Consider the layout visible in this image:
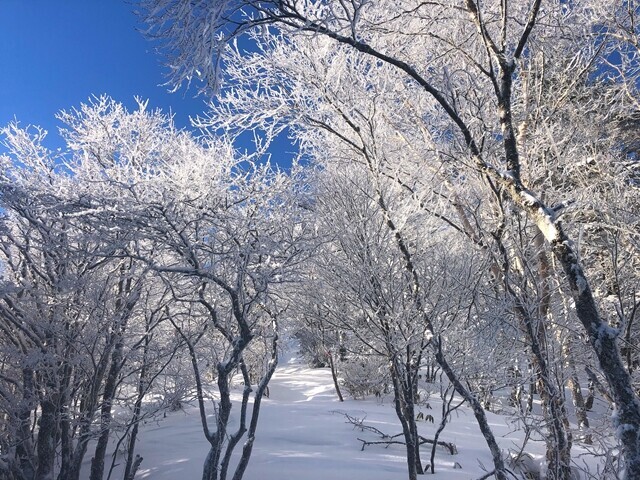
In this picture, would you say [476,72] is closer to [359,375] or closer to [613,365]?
[613,365]

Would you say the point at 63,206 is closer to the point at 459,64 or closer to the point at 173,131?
the point at 459,64

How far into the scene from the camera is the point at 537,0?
3.06 metres

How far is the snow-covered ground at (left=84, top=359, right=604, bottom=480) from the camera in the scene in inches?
323

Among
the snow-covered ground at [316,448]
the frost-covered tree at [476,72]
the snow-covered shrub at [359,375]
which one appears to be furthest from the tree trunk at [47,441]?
the snow-covered shrub at [359,375]

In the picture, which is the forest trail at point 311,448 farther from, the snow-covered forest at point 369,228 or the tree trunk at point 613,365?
the tree trunk at point 613,365

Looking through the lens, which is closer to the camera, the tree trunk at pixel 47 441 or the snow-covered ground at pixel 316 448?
the tree trunk at pixel 47 441

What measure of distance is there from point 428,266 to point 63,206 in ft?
17.6

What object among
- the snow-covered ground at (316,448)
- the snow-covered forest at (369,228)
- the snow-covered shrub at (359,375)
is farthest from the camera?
the snow-covered shrub at (359,375)

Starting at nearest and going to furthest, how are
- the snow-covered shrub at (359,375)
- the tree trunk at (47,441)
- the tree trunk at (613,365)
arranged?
the tree trunk at (613,365)
the tree trunk at (47,441)
the snow-covered shrub at (359,375)

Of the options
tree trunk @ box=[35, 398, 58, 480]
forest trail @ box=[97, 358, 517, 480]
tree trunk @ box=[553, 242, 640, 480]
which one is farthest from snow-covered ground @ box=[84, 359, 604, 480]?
tree trunk @ box=[553, 242, 640, 480]

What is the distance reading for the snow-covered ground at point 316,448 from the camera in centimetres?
820

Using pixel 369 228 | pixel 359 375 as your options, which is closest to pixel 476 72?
pixel 369 228

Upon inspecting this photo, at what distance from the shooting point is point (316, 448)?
33.1 feet

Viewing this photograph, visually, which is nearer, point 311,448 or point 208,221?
point 208,221
